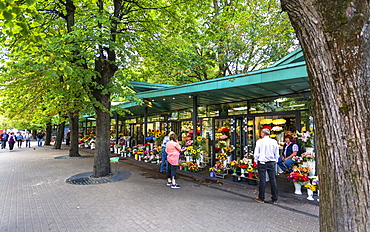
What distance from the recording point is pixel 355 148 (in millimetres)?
1765

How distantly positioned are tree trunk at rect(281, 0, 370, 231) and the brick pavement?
98.6 inches

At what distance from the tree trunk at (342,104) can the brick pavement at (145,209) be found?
2504 millimetres

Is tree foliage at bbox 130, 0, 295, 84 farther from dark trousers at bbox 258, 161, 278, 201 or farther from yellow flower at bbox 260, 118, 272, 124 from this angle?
dark trousers at bbox 258, 161, 278, 201

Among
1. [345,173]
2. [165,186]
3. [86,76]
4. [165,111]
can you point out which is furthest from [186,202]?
[165,111]

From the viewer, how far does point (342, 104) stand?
1.81 meters

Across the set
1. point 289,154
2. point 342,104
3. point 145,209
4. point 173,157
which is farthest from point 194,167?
point 342,104

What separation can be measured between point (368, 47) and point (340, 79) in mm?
345

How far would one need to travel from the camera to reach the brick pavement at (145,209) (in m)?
4.07

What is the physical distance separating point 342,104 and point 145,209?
14.7 ft

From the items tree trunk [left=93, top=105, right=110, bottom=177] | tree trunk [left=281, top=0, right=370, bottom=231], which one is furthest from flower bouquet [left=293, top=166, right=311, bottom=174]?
tree trunk [left=93, top=105, right=110, bottom=177]

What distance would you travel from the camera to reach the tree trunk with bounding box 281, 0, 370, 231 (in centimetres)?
176

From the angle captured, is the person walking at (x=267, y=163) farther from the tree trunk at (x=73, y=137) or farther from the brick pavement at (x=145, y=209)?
the tree trunk at (x=73, y=137)

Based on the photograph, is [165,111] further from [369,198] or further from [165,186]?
[369,198]

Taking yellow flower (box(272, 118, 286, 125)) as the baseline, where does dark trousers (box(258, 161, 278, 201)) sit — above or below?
below
